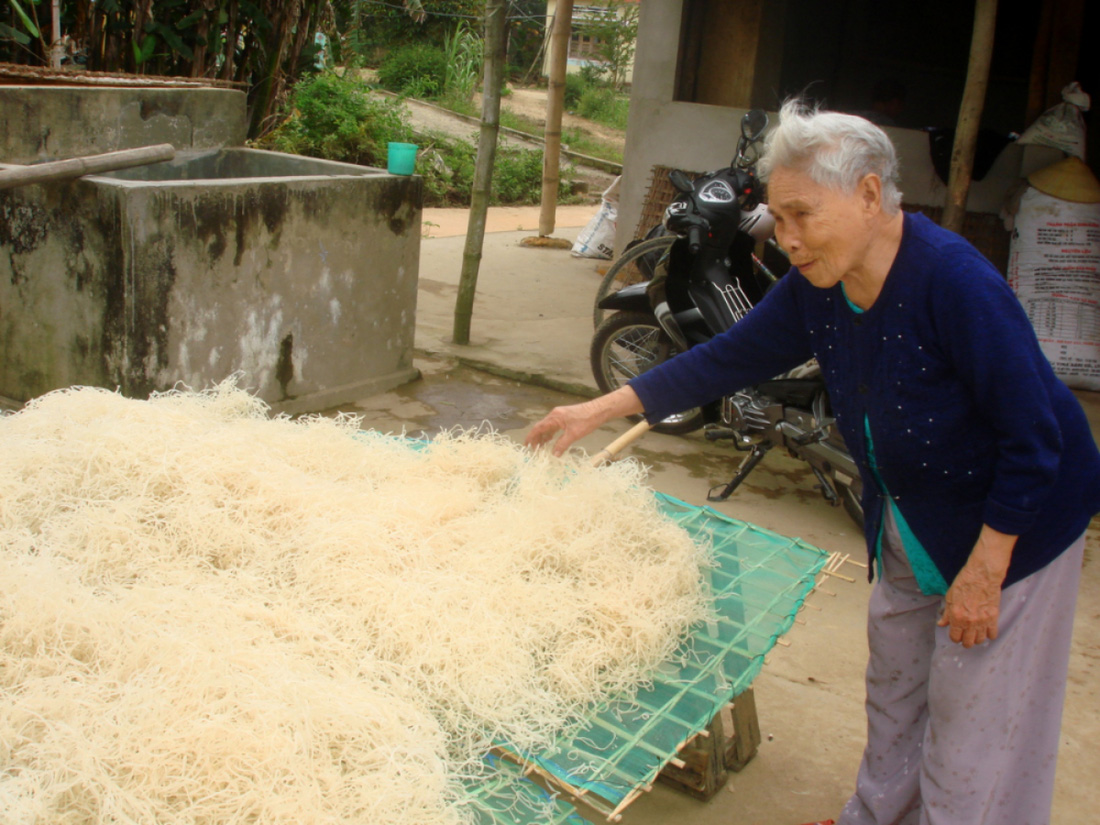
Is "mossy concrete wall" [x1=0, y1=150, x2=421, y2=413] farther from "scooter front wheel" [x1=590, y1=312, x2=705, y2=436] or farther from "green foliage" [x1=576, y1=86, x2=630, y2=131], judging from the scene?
"green foliage" [x1=576, y1=86, x2=630, y2=131]

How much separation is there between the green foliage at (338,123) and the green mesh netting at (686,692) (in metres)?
8.85

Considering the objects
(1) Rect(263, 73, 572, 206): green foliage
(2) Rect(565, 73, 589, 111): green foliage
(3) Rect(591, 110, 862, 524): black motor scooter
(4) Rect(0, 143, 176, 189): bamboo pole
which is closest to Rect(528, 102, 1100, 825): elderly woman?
(3) Rect(591, 110, 862, 524): black motor scooter

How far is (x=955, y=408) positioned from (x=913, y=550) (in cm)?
33

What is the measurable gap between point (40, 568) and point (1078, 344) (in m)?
5.95

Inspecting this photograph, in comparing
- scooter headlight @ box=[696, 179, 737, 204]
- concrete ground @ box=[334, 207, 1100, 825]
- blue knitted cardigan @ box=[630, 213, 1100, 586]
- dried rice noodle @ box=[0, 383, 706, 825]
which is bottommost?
concrete ground @ box=[334, 207, 1100, 825]

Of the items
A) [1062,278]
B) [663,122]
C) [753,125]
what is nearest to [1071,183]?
[1062,278]

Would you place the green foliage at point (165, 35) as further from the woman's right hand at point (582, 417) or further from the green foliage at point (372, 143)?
the woman's right hand at point (582, 417)

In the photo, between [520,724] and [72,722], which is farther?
[520,724]

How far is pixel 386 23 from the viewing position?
19.5m

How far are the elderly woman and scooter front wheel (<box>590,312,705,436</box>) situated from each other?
9.46ft

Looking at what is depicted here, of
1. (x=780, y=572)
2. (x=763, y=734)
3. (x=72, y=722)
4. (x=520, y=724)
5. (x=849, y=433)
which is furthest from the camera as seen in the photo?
(x=763, y=734)

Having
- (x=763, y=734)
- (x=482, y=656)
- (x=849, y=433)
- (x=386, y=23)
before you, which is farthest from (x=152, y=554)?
(x=386, y=23)

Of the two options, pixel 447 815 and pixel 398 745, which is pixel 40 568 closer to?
pixel 398 745

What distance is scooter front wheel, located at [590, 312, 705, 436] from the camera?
16.0 feet
